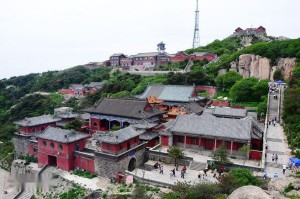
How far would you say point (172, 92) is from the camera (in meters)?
43.3

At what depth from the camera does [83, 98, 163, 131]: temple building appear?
35.2m

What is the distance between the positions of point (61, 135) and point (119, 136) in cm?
627

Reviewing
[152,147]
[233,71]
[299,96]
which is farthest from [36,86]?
[299,96]

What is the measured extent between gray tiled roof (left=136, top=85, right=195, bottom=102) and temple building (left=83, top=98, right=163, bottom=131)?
5863 millimetres

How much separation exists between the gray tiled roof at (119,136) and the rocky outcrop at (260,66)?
3079cm

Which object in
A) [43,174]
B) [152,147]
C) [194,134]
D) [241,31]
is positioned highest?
[241,31]

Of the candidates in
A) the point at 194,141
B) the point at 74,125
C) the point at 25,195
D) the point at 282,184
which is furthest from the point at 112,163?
the point at 282,184

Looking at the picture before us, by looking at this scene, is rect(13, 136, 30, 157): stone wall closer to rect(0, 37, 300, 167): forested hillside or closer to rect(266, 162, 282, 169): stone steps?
rect(0, 37, 300, 167): forested hillside

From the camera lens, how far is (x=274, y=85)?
42.7 metres

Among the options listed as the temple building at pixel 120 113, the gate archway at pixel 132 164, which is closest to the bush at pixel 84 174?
the gate archway at pixel 132 164

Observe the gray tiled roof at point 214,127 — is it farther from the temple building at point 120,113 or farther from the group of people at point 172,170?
the temple building at point 120,113

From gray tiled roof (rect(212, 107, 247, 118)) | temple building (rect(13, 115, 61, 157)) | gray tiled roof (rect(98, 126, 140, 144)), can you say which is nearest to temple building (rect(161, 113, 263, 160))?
gray tiled roof (rect(98, 126, 140, 144))

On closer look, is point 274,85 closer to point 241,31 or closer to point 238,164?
point 238,164

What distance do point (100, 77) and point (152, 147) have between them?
4614 centimetres
